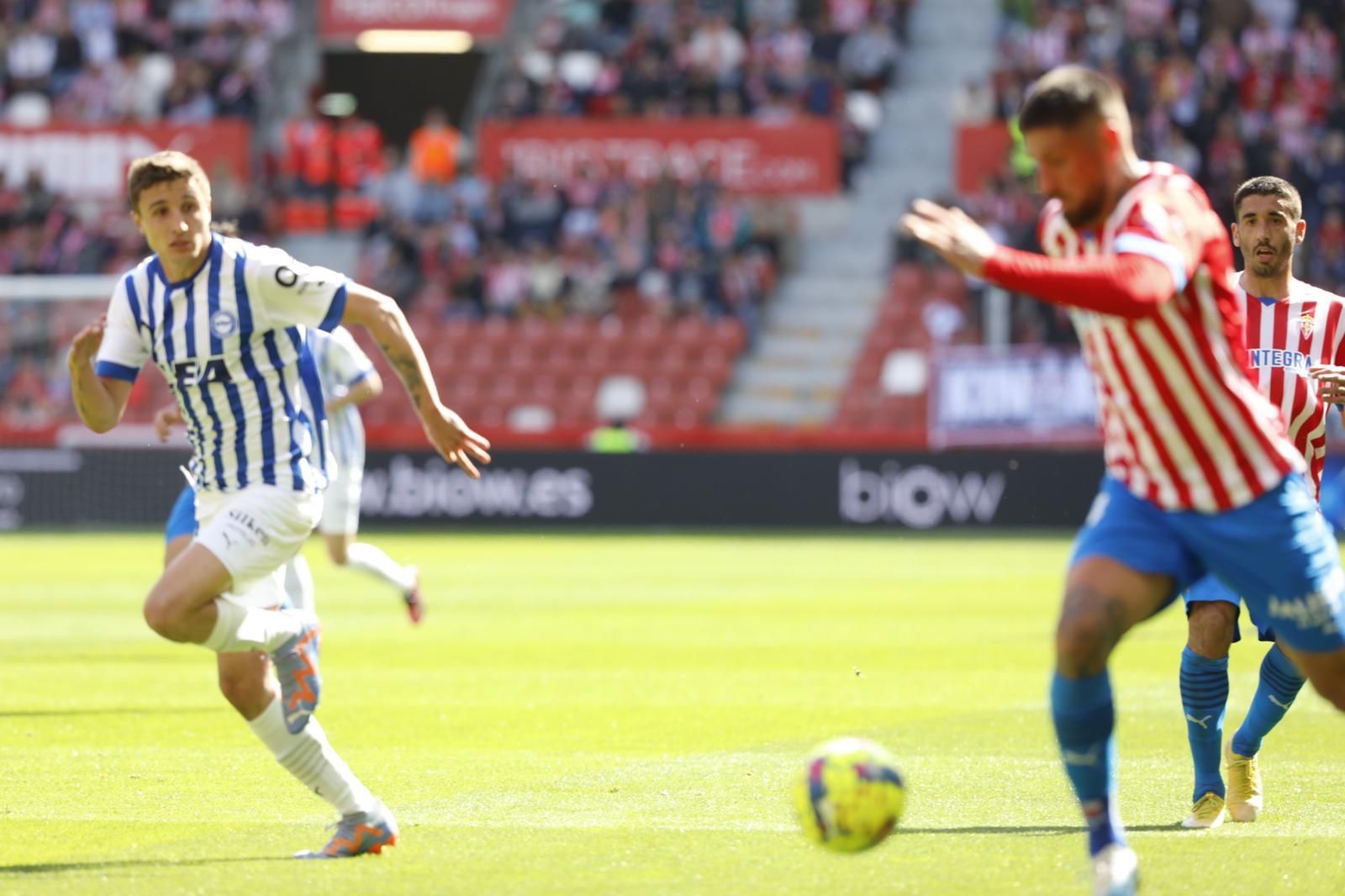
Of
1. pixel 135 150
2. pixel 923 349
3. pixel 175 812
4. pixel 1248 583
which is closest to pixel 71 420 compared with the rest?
pixel 135 150

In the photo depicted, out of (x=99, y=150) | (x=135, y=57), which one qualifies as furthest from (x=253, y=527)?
(x=135, y=57)

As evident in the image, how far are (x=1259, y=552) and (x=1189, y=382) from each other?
1.57 feet

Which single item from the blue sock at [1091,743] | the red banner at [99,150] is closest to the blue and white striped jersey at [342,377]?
the blue sock at [1091,743]

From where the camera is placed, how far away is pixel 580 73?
31469 millimetres

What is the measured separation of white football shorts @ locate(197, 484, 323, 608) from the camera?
21.0ft

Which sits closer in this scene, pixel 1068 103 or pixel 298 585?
pixel 1068 103

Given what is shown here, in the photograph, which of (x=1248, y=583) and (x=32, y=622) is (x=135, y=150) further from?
(x=1248, y=583)

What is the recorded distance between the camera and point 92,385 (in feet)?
22.1

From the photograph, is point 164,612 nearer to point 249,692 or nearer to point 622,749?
point 249,692

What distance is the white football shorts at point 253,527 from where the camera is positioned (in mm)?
6391

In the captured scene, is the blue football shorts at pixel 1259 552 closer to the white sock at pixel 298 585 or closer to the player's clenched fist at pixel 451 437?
the player's clenched fist at pixel 451 437

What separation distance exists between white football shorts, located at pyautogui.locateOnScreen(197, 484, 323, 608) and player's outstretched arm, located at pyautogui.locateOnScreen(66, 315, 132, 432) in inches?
16.4

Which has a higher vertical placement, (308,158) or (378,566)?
(308,158)

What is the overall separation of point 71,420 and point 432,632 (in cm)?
1423
